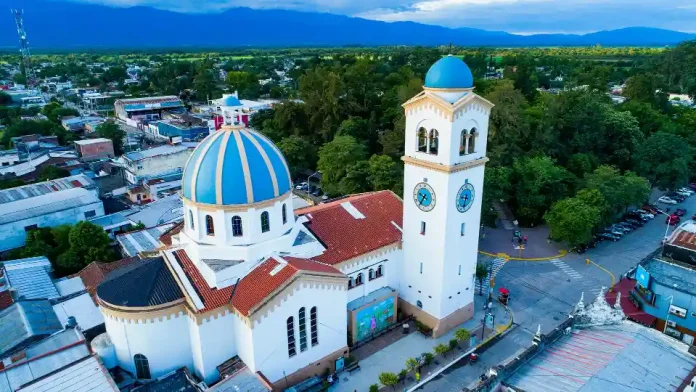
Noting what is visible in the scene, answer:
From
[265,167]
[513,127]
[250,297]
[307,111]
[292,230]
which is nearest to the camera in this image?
[250,297]

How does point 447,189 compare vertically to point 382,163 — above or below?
above

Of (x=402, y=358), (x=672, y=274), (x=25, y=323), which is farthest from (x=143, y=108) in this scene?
(x=672, y=274)

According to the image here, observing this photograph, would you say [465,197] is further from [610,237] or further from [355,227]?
[610,237]

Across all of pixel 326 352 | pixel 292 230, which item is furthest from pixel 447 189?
pixel 326 352

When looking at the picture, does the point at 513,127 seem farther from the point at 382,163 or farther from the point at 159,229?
the point at 159,229

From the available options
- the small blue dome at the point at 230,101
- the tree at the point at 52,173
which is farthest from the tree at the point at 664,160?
the tree at the point at 52,173

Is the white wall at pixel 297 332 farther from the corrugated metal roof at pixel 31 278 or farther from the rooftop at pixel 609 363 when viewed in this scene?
the corrugated metal roof at pixel 31 278
